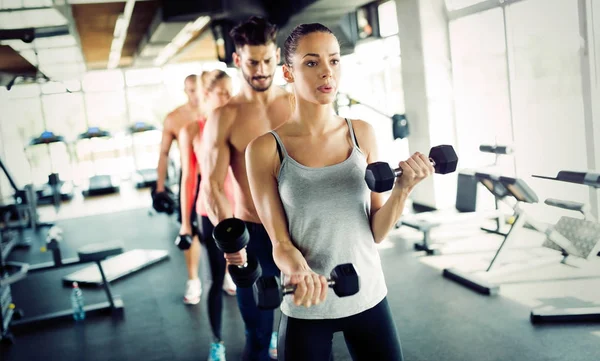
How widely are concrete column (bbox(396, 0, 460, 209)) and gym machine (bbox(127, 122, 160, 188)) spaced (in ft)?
17.8

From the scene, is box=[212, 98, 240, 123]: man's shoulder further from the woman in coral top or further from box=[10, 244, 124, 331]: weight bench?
box=[10, 244, 124, 331]: weight bench

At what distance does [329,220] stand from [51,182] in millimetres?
3694

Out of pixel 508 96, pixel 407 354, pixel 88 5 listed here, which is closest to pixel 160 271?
pixel 407 354

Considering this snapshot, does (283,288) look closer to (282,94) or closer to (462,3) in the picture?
(282,94)

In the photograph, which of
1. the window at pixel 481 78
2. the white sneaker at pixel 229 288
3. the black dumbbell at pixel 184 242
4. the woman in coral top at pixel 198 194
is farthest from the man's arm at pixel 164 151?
the window at pixel 481 78

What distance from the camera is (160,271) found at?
493cm

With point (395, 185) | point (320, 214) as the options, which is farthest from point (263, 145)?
point (395, 185)

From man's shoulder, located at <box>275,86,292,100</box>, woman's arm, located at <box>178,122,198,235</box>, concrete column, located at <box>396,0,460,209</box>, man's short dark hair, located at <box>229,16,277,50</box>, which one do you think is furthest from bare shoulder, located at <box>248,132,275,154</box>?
concrete column, located at <box>396,0,460,209</box>

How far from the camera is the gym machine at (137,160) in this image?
9.97 meters

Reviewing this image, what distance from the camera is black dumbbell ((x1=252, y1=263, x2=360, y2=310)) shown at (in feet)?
3.45

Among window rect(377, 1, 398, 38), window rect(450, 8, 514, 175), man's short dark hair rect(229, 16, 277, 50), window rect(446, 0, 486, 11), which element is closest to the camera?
man's short dark hair rect(229, 16, 277, 50)

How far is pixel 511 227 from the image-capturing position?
3.76 m

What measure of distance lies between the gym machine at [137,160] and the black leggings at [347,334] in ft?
26.7

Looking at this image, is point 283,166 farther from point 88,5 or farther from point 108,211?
point 108,211
